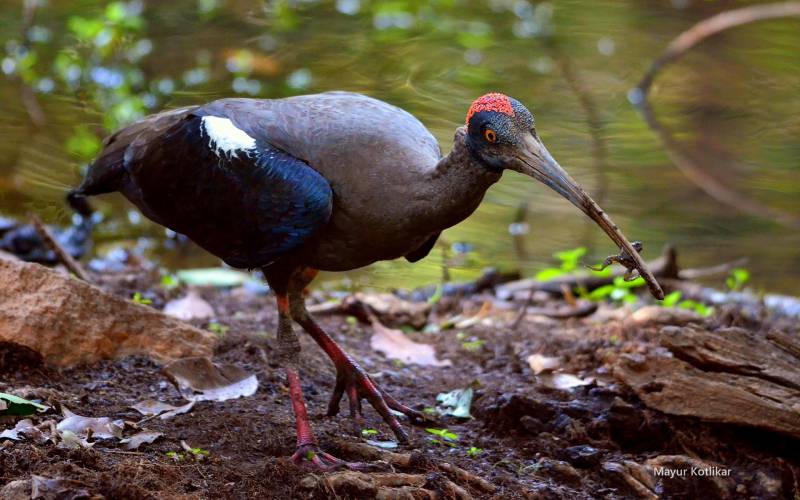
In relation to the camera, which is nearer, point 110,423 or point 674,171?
point 110,423

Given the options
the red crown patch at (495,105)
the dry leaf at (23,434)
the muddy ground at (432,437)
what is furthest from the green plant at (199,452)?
the red crown patch at (495,105)

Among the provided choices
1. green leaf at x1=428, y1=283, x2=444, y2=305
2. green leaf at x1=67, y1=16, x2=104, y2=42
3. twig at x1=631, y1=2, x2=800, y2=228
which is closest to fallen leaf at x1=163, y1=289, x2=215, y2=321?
green leaf at x1=428, y1=283, x2=444, y2=305

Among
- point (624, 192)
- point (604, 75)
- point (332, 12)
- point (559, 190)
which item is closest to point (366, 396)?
point (559, 190)

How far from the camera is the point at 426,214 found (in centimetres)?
427

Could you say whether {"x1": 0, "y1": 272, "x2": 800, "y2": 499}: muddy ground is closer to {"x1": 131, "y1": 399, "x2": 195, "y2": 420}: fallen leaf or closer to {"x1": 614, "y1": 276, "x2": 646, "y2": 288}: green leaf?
{"x1": 131, "y1": 399, "x2": 195, "y2": 420}: fallen leaf

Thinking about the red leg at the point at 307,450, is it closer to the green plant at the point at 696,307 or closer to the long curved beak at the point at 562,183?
the long curved beak at the point at 562,183

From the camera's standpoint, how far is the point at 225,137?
4.66 meters

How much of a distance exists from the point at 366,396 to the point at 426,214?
101 centimetres

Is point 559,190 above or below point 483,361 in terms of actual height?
above

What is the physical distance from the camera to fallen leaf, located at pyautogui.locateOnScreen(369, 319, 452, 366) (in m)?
5.87

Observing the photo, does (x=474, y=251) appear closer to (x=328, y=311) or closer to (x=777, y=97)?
(x=328, y=311)

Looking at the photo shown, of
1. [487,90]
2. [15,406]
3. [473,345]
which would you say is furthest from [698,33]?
[15,406]

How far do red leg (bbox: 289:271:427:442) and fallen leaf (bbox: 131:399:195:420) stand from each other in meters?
0.75

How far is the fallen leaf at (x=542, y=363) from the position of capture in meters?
Result: 5.14
